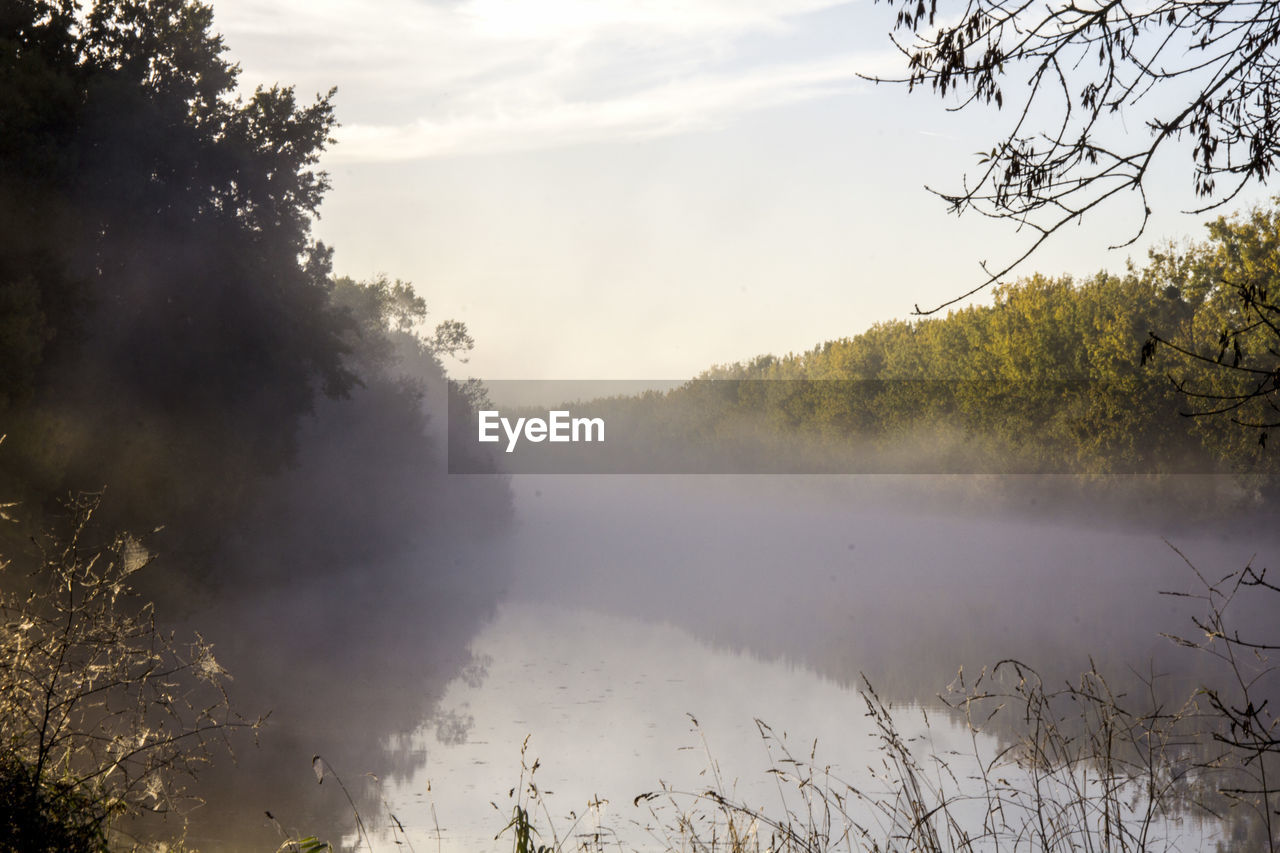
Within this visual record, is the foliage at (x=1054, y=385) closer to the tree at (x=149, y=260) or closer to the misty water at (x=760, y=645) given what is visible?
the misty water at (x=760, y=645)

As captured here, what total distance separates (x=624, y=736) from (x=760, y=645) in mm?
9742

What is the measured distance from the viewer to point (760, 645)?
23953 millimetres

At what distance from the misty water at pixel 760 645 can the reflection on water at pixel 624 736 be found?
53mm

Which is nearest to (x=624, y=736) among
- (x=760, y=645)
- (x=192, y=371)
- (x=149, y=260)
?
(x=760, y=645)

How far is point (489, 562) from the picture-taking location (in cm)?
4644

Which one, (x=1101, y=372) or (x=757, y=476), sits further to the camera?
(x=757, y=476)

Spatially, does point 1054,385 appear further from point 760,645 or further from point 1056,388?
point 760,645

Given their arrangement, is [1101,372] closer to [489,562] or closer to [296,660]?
[489,562]

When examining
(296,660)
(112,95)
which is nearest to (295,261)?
(112,95)

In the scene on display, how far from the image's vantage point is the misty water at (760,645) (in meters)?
12.4

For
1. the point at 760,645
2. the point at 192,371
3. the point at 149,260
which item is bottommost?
the point at 760,645

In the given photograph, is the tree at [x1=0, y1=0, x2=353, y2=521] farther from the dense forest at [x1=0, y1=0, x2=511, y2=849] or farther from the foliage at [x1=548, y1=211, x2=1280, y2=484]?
the foliage at [x1=548, y1=211, x2=1280, y2=484]

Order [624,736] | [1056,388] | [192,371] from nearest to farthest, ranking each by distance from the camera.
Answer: [624,736], [192,371], [1056,388]

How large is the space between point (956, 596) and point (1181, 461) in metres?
16.6
